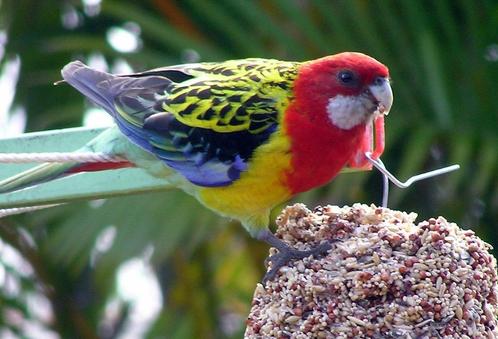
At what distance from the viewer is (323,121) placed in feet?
10.7

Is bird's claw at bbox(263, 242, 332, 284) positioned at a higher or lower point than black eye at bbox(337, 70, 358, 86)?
lower

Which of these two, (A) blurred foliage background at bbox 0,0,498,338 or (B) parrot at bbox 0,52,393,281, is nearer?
(B) parrot at bbox 0,52,393,281

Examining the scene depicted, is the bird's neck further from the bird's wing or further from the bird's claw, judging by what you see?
the bird's claw

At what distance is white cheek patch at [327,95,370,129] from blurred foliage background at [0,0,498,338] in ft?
4.37

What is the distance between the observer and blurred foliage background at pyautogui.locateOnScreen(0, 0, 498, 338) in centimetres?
470

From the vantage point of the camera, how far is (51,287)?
5715mm

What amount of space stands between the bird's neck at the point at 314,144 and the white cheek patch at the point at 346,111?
0.02 meters

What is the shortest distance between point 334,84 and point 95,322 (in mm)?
3146

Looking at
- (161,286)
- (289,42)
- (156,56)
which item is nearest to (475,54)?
(289,42)

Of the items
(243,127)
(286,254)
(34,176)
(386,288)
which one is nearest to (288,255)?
(286,254)

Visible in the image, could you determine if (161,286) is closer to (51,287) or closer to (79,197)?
(51,287)

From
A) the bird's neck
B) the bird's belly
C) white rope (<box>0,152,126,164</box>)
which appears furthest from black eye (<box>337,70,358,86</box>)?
white rope (<box>0,152,126,164</box>)

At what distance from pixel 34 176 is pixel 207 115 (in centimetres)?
57

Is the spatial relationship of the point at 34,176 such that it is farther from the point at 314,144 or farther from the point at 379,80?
the point at 379,80
